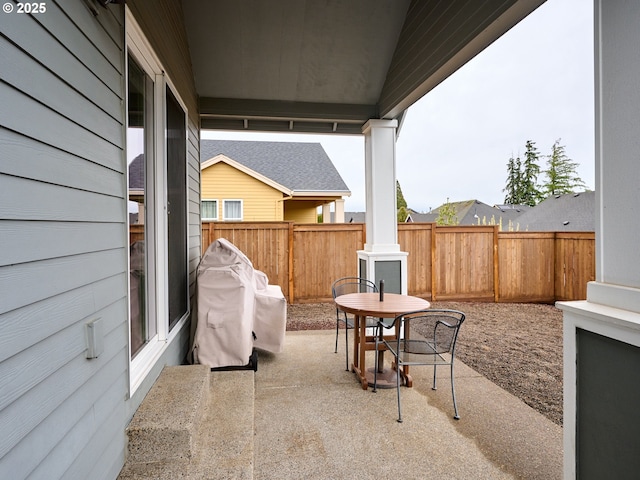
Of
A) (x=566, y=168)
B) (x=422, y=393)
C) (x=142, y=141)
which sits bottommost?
(x=422, y=393)

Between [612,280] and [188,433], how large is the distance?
77.7 inches

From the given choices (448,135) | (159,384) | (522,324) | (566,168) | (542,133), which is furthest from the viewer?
(448,135)

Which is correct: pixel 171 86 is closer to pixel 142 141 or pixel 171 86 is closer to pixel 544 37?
pixel 142 141

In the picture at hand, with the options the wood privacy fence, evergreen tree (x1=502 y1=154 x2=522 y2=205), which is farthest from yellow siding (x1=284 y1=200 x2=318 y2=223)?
evergreen tree (x1=502 y1=154 x2=522 y2=205)

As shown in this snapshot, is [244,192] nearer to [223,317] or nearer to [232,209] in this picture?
[232,209]

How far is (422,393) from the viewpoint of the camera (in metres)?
2.96

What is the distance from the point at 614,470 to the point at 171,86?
3.29 meters

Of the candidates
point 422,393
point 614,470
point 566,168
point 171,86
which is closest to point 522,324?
point 422,393

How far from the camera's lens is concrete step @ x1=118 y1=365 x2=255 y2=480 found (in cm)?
171

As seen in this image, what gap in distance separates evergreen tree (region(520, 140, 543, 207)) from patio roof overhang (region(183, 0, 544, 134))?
28406 millimetres

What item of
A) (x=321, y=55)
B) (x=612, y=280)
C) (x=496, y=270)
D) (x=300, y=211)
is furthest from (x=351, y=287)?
(x=300, y=211)

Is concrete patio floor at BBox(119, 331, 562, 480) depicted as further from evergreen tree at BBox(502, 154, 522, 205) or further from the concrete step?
evergreen tree at BBox(502, 154, 522, 205)

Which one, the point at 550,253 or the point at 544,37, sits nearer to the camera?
the point at 550,253

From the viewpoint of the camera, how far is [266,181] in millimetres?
9859
